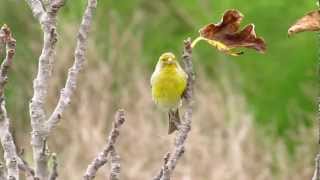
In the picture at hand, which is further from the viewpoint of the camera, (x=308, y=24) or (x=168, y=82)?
(x=168, y=82)

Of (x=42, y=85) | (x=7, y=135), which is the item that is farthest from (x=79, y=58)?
(x=7, y=135)

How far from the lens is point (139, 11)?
1120 centimetres

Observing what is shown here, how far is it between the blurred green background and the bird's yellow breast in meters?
7.37

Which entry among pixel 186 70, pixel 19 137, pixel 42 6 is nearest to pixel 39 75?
pixel 42 6

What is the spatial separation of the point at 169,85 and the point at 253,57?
854 centimetres

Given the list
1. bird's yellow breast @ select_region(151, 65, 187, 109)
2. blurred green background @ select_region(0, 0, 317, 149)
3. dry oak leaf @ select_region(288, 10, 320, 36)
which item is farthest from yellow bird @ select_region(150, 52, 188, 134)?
blurred green background @ select_region(0, 0, 317, 149)

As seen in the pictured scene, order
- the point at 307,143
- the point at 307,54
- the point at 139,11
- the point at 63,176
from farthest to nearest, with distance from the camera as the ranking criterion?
the point at 139,11 < the point at 307,54 < the point at 307,143 < the point at 63,176

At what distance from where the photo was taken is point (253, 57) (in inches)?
404

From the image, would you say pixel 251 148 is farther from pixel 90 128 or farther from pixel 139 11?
pixel 139 11

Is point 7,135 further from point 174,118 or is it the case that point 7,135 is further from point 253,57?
point 253,57

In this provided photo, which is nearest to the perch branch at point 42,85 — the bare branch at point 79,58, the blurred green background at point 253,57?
the bare branch at point 79,58

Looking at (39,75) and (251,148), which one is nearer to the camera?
(39,75)

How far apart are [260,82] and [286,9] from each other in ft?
2.70

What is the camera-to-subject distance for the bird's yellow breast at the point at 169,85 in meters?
1.77
